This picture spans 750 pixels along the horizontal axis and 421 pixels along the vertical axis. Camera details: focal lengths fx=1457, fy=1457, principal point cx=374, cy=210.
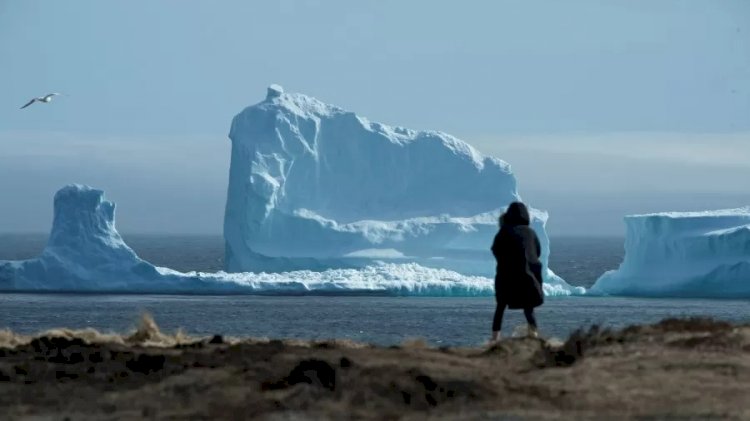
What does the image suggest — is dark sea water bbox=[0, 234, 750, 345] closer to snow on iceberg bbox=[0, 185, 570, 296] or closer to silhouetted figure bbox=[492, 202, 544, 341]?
snow on iceberg bbox=[0, 185, 570, 296]

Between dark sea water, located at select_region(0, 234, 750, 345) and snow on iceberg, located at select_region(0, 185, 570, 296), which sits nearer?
dark sea water, located at select_region(0, 234, 750, 345)

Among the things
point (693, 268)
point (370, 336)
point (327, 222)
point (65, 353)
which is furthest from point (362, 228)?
point (65, 353)

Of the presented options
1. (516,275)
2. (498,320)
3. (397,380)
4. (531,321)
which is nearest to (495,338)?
(498,320)

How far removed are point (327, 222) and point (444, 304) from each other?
4.59 m

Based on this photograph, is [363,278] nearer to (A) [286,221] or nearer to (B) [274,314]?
(A) [286,221]

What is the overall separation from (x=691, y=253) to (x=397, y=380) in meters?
37.5

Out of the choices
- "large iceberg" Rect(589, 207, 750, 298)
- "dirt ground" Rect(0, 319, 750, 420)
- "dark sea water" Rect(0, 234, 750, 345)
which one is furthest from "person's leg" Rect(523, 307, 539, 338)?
"large iceberg" Rect(589, 207, 750, 298)

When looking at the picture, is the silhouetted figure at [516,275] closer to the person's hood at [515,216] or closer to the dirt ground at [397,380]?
the person's hood at [515,216]

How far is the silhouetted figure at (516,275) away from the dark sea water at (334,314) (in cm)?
1812

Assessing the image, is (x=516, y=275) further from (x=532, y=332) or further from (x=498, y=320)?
(x=532, y=332)

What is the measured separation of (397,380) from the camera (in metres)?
8.26

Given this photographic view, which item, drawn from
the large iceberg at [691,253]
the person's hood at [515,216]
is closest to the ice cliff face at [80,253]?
the large iceberg at [691,253]

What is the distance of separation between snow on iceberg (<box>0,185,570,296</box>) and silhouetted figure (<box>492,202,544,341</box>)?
3409cm

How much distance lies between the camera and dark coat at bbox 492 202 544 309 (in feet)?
36.7
